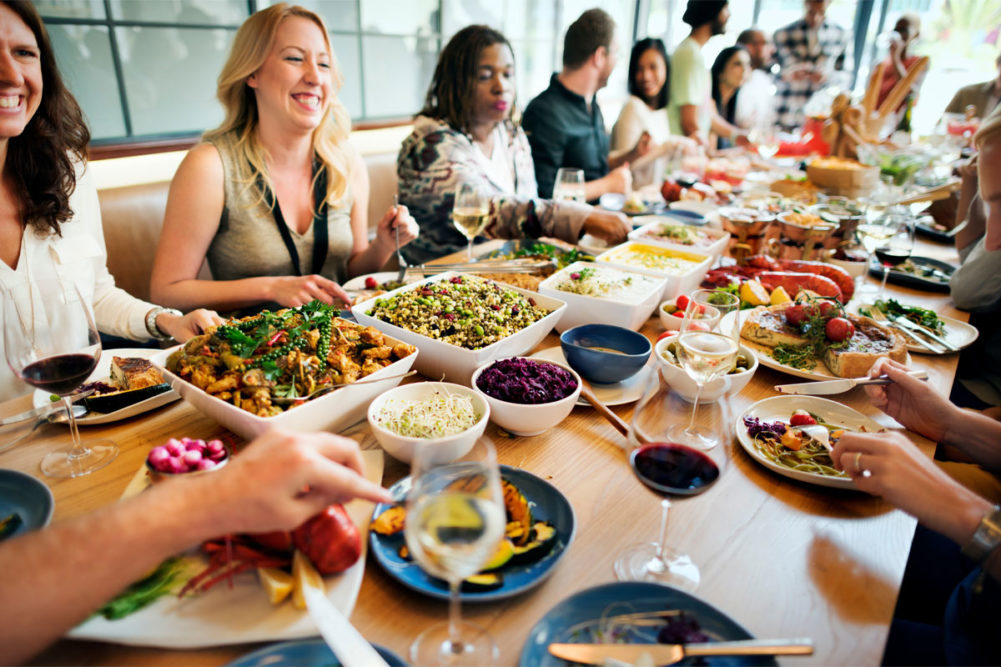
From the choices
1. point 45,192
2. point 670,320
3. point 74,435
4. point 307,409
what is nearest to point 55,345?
point 74,435

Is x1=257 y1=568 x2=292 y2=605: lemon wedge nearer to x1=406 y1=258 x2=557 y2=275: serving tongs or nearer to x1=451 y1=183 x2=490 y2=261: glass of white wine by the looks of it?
x1=406 y1=258 x2=557 y2=275: serving tongs

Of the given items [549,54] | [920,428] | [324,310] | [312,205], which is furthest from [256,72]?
[549,54]

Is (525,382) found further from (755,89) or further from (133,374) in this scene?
(755,89)

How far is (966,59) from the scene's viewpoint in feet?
37.3

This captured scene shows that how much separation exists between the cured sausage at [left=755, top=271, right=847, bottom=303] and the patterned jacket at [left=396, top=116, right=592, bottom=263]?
82 centimetres

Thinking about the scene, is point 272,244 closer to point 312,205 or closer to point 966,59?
point 312,205

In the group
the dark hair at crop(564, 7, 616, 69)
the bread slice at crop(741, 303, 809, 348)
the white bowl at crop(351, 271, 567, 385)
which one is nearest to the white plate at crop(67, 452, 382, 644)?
the white bowl at crop(351, 271, 567, 385)

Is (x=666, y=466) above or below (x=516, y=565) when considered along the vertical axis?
above

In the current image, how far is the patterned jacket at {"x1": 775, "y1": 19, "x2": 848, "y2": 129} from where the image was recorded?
7.73m

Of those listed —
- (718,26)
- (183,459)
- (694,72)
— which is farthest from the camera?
(718,26)

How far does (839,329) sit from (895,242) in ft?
3.49

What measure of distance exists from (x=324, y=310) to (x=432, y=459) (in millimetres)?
751

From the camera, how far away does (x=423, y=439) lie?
3.56 ft

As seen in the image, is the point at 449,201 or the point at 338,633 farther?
the point at 449,201
